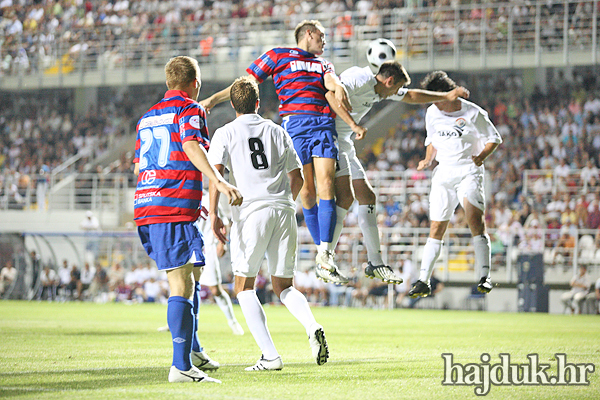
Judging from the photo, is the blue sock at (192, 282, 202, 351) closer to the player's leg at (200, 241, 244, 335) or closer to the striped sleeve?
the striped sleeve

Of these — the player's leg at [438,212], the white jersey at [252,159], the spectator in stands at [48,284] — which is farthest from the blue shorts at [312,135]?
the spectator in stands at [48,284]

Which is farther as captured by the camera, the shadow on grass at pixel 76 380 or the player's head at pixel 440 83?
the player's head at pixel 440 83

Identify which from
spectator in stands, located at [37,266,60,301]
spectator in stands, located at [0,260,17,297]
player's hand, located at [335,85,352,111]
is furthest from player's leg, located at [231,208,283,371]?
spectator in stands, located at [0,260,17,297]

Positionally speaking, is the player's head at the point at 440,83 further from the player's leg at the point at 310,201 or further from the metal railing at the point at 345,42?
the metal railing at the point at 345,42

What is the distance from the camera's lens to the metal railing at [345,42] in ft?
86.5

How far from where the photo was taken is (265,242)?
6641 mm

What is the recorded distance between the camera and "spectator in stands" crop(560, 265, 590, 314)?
19594 mm

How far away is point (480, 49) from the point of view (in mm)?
27219

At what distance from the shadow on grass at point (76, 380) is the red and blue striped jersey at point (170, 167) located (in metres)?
1.17

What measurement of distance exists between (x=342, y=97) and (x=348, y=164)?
1.00m

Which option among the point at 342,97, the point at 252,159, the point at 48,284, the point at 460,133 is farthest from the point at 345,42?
the point at 252,159

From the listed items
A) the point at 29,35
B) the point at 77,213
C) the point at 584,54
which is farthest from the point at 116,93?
the point at 584,54

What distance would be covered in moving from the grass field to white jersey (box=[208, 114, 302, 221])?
1.36 meters

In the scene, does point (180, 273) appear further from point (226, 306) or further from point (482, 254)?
point (226, 306)
